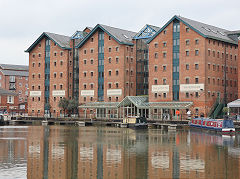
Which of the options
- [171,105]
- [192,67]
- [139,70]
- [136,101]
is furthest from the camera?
[139,70]

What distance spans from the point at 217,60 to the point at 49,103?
127 feet

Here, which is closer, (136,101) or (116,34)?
(136,101)

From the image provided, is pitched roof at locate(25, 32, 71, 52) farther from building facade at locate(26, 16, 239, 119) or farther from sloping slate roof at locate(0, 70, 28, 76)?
sloping slate roof at locate(0, 70, 28, 76)

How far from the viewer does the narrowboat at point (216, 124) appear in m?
63.1

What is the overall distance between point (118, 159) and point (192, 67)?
49021mm

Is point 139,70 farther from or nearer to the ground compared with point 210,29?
nearer to the ground

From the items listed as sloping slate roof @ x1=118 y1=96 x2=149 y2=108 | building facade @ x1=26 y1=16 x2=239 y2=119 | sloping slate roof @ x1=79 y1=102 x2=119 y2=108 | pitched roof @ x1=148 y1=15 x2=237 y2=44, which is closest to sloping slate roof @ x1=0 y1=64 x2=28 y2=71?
building facade @ x1=26 y1=16 x2=239 y2=119

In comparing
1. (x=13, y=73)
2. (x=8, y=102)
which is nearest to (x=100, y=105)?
(x=8, y=102)

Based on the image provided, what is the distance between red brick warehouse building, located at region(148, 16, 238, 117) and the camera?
8288 cm

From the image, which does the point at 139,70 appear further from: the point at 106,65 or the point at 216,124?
the point at 216,124

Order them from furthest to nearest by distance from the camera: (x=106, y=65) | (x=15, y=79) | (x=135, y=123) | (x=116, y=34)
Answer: (x=15, y=79)
(x=106, y=65)
(x=116, y=34)
(x=135, y=123)

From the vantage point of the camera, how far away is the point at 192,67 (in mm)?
84000

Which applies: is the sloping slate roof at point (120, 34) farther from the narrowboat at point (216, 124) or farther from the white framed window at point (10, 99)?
the white framed window at point (10, 99)

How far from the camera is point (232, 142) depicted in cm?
5247
